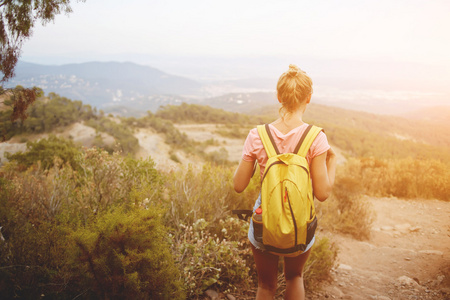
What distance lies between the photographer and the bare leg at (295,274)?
1591 millimetres

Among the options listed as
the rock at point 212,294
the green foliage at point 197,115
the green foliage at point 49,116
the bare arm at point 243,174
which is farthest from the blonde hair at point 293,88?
the green foliage at point 197,115

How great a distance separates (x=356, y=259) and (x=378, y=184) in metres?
3.25

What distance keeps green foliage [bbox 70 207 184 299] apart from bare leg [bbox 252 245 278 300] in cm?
59

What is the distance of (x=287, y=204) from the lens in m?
1.31

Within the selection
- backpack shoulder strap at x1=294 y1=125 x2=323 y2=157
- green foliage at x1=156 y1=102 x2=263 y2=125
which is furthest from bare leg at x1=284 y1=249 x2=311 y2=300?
green foliage at x1=156 y1=102 x2=263 y2=125

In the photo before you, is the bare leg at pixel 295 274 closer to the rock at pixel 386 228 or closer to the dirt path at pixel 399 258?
the dirt path at pixel 399 258

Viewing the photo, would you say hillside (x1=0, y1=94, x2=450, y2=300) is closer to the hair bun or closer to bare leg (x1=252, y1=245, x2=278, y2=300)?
bare leg (x1=252, y1=245, x2=278, y2=300)

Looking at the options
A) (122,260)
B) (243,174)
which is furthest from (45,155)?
(243,174)

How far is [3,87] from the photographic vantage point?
2.09 m

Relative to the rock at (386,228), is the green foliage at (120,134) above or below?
above

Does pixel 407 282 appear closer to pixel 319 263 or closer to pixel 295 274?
pixel 319 263

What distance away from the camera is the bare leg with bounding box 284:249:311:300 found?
1591mm

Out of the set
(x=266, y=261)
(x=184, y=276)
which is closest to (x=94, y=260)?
(x=184, y=276)

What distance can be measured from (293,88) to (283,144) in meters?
0.35
